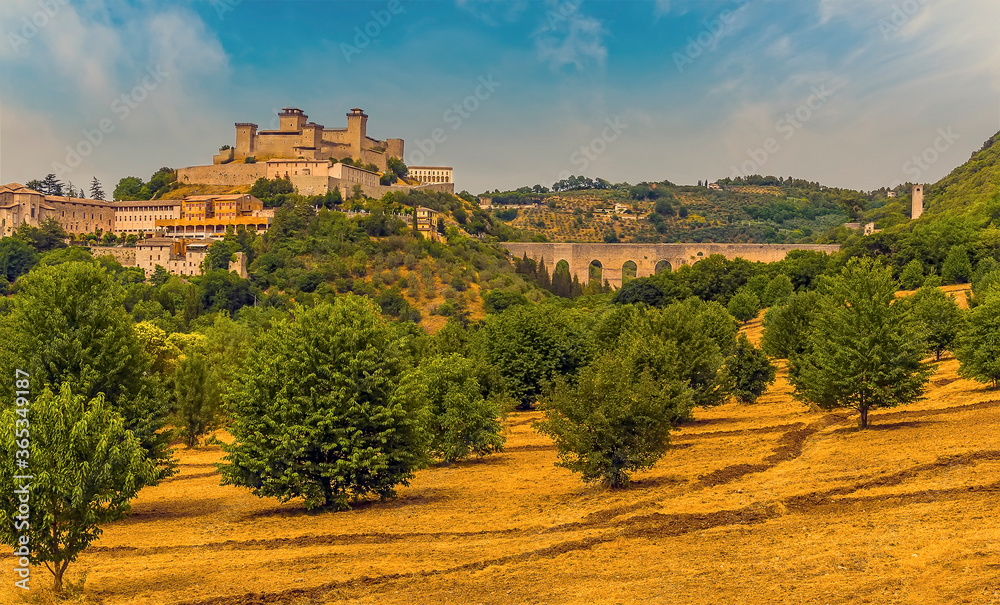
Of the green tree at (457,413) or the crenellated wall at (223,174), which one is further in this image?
the crenellated wall at (223,174)

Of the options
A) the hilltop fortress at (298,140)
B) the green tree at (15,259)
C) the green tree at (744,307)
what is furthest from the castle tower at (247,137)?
the green tree at (744,307)

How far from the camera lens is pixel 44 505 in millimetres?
15766

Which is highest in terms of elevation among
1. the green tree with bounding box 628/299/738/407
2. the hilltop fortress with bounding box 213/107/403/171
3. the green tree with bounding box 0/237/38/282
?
the hilltop fortress with bounding box 213/107/403/171

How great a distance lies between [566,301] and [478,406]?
75.2 metres

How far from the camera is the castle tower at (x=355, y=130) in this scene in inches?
5945

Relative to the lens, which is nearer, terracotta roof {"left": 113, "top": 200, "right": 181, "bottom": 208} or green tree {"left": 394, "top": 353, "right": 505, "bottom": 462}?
green tree {"left": 394, "top": 353, "right": 505, "bottom": 462}

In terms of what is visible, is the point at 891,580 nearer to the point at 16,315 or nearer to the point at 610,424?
the point at 610,424

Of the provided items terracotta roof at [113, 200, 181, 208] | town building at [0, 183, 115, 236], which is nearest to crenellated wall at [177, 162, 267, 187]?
terracotta roof at [113, 200, 181, 208]

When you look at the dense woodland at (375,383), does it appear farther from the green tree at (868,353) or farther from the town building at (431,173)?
the town building at (431,173)

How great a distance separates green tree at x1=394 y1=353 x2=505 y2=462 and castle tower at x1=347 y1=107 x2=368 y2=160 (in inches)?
4730

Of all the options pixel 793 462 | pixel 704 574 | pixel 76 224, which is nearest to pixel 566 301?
pixel 76 224

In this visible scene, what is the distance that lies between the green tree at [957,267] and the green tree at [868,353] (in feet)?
178

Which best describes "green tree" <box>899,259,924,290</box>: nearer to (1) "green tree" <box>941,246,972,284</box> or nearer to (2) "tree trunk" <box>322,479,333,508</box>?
(1) "green tree" <box>941,246,972,284</box>

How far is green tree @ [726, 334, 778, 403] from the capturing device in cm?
4350
